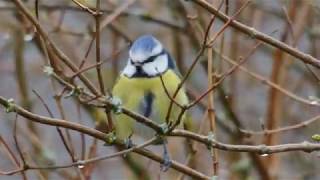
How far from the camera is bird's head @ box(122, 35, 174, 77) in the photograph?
208 centimetres

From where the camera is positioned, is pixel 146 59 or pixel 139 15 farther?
pixel 139 15

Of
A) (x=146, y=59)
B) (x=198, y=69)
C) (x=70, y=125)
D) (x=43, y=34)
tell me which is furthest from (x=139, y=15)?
(x=70, y=125)

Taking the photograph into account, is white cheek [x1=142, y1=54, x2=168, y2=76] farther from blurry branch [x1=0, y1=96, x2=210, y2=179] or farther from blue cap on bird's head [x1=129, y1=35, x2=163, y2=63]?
blurry branch [x1=0, y1=96, x2=210, y2=179]

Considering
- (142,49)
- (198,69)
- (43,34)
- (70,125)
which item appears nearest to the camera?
(70,125)

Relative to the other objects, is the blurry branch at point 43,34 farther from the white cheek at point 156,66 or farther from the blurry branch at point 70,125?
the white cheek at point 156,66

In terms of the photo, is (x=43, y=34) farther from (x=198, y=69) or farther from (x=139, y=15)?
(x=198, y=69)

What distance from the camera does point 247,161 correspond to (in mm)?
2844

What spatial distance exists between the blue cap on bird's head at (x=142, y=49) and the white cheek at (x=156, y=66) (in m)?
0.03

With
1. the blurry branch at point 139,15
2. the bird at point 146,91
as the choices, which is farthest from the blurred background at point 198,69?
the bird at point 146,91

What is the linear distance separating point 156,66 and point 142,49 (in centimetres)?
10

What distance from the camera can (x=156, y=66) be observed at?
85.7 inches

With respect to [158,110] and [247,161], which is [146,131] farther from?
[247,161]

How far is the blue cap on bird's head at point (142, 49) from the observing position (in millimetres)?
2072

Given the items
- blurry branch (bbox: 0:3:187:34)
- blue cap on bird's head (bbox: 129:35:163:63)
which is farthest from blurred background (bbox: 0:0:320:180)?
blue cap on bird's head (bbox: 129:35:163:63)
